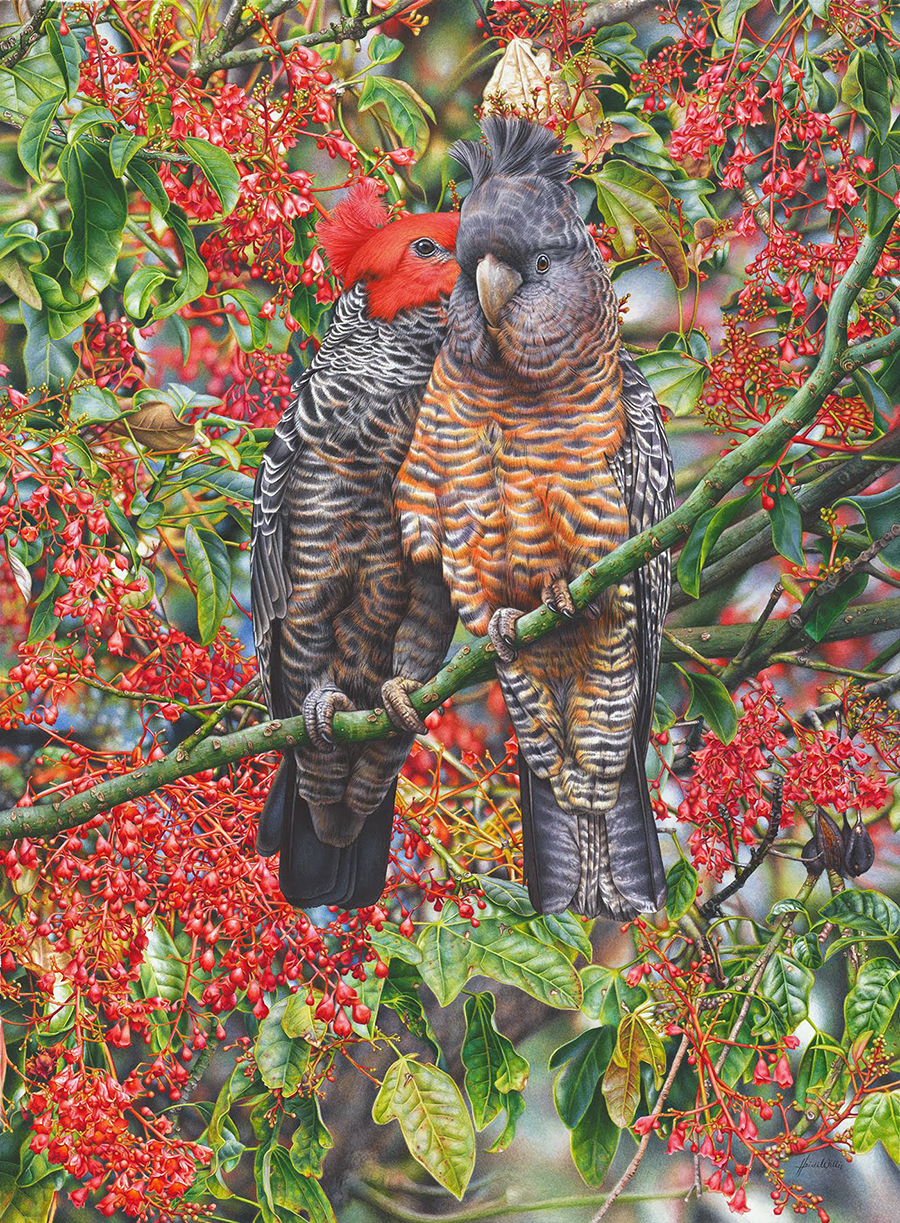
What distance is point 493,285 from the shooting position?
1.40 meters

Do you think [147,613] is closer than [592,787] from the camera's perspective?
No

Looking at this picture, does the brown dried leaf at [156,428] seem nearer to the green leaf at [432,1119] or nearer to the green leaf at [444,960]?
the green leaf at [444,960]

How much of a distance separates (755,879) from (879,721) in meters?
0.31

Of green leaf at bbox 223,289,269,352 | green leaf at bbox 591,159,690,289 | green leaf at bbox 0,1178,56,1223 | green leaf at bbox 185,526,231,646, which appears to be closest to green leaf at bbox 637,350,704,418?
green leaf at bbox 591,159,690,289

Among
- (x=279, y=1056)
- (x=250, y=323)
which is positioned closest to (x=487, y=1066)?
(x=279, y=1056)

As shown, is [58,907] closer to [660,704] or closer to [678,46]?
[660,704]

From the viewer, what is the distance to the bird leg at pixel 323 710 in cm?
156

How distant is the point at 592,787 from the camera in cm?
150

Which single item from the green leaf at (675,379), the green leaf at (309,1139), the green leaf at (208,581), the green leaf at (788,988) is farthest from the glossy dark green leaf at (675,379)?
the green leaf at (309,1139)

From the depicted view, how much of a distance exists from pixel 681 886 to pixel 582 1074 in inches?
13.0

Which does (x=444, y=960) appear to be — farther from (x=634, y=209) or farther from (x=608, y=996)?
(x=634, y=209)

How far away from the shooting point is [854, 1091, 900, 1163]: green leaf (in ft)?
5.29

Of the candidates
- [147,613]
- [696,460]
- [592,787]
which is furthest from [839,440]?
[147,613]

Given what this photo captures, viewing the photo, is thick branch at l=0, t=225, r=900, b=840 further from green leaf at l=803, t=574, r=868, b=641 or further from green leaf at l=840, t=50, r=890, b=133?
green leaf at l=803, t=574, r=868, b=641
